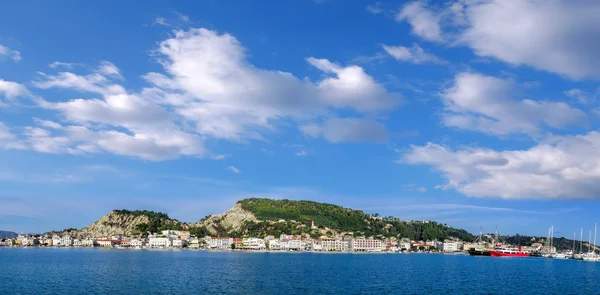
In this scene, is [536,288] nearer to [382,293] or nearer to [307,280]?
[382,293]

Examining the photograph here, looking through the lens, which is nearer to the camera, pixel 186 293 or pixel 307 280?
pixel 186 293

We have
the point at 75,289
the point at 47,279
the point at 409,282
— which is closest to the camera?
the point at 75,289

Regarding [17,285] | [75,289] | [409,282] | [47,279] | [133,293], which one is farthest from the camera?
[409,282]

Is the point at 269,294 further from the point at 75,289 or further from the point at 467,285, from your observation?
the point at 467,285

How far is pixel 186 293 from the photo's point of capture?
55.5 m

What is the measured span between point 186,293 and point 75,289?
13.9 metres

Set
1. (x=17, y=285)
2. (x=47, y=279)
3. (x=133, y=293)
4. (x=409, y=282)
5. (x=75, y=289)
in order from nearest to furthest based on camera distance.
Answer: (x=133, y=293) < (x=75, y=289) < (x=17, y=285) < (x=47, y=279) < (x=409, y=282)

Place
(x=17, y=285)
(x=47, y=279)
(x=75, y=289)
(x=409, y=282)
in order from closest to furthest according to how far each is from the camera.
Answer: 1. (x=75, y=289)
2. (x=17, y=285)
3. (x=47, y=279)
4. (x=409, y=282)

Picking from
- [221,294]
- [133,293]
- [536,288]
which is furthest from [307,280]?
[536,288]

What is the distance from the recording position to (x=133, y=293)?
54.2m

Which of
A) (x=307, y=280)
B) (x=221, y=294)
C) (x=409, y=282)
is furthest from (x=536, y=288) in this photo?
(x=221, y=294)

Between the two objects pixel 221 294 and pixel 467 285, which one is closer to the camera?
pixel 221 294

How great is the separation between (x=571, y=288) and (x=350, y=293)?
40.0 meters

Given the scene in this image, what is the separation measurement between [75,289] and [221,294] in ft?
58.4
